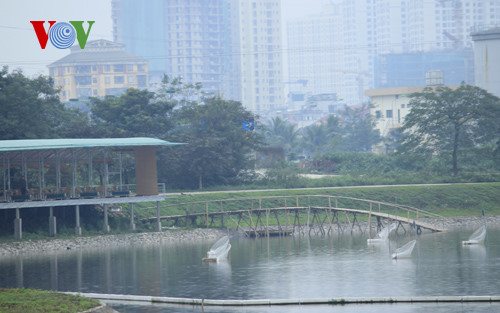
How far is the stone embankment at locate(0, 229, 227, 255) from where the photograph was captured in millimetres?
48250

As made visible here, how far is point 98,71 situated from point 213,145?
113560 millimetres

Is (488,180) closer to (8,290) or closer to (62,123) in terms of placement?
(62,123)

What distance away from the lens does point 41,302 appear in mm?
27500

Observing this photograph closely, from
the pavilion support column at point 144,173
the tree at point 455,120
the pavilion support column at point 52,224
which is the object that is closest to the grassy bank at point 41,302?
the pavilion support column at point 52,224

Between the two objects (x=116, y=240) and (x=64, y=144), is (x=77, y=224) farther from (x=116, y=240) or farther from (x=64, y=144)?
(x=64, y=144)

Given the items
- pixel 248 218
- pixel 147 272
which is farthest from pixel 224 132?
pixel 147 272

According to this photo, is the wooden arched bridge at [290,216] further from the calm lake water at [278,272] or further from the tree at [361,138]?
the tree at [361,138]

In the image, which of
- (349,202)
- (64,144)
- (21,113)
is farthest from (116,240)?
(349,202)

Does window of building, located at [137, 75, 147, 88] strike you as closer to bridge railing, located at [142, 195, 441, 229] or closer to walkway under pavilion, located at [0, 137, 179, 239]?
bridge railing, located at [142, 195, 441, 229]

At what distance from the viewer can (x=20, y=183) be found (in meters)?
54.3

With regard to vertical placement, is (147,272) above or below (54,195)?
below

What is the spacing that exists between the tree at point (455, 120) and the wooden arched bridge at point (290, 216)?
1283 centimetres

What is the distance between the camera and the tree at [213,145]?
2702 inches

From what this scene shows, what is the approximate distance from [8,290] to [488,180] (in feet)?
172
